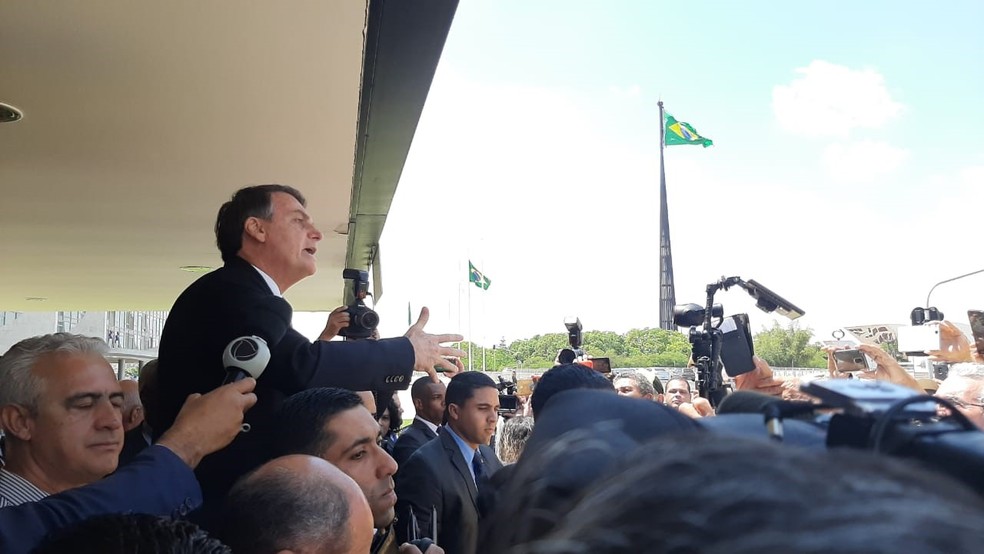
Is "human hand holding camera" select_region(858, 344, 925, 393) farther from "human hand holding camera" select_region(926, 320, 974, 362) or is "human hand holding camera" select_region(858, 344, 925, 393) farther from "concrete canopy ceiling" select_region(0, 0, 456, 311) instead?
"concrete canopy ceiling" select_region(0, 0, 456, 311)

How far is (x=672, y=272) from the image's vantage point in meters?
34.3

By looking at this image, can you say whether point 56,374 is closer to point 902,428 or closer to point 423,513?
point 423,513

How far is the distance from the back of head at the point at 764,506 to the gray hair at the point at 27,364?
7.47 feet

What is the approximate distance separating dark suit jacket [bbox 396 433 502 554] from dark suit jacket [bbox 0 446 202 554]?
6.52 feet

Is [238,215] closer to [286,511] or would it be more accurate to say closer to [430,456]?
[286,511]

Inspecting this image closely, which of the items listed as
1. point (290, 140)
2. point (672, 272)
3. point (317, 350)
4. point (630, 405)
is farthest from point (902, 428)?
point (672, 272)

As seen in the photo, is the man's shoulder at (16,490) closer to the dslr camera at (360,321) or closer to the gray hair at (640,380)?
the dslr camera at (360,321)

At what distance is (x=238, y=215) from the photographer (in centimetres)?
254

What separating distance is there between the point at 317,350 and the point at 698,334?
2.44m

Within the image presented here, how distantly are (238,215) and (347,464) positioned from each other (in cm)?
90

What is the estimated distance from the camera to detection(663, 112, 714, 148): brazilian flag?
23531 mm

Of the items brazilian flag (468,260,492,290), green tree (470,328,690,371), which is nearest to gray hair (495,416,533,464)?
green tree (470,328,690,371)

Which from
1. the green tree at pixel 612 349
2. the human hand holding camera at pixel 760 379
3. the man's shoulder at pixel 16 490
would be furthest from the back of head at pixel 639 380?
the man's shoulder at pixel 16 490

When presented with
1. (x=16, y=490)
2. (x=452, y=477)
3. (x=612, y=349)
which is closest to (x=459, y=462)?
(x=452, y=477)
